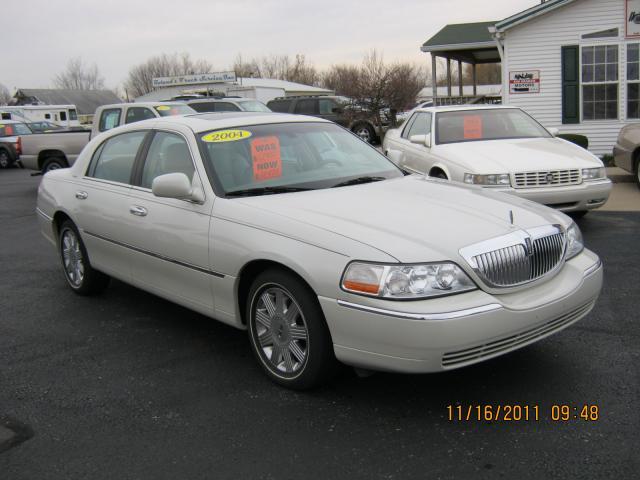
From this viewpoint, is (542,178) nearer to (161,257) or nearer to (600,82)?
(161,257)

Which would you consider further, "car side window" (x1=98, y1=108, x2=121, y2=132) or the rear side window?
the rear side window

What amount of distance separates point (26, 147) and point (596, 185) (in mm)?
13115

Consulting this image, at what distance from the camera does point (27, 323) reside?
17.6ft

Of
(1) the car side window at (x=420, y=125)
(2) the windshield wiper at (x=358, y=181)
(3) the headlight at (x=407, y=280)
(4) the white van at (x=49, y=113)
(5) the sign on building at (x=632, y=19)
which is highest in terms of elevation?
(5) the sign on building at (x=632, y=19)

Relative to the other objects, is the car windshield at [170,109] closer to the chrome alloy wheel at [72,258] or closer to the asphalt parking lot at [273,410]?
the chrome alloy wheel at [72,258]

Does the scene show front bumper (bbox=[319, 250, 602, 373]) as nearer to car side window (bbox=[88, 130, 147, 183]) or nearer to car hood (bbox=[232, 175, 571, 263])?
car hood (bbox=[232, 175, 571, 263])

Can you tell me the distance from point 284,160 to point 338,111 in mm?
18850

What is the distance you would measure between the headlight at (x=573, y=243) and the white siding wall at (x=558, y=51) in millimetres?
11867

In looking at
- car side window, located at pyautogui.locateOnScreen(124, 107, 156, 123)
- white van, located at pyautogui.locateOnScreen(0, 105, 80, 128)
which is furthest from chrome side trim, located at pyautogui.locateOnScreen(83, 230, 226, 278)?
white van, located at pyautogui.locateOnScreen(0, 105, 80, 128)

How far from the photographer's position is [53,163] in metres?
16.1

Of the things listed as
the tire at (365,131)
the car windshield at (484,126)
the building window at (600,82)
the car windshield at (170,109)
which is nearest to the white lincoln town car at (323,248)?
the car windshield at (484,126)

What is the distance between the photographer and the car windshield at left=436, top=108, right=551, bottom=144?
8906 millimetres

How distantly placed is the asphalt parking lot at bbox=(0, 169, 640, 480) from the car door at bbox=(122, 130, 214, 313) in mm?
466

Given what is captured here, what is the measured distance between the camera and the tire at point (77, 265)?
578 cm
